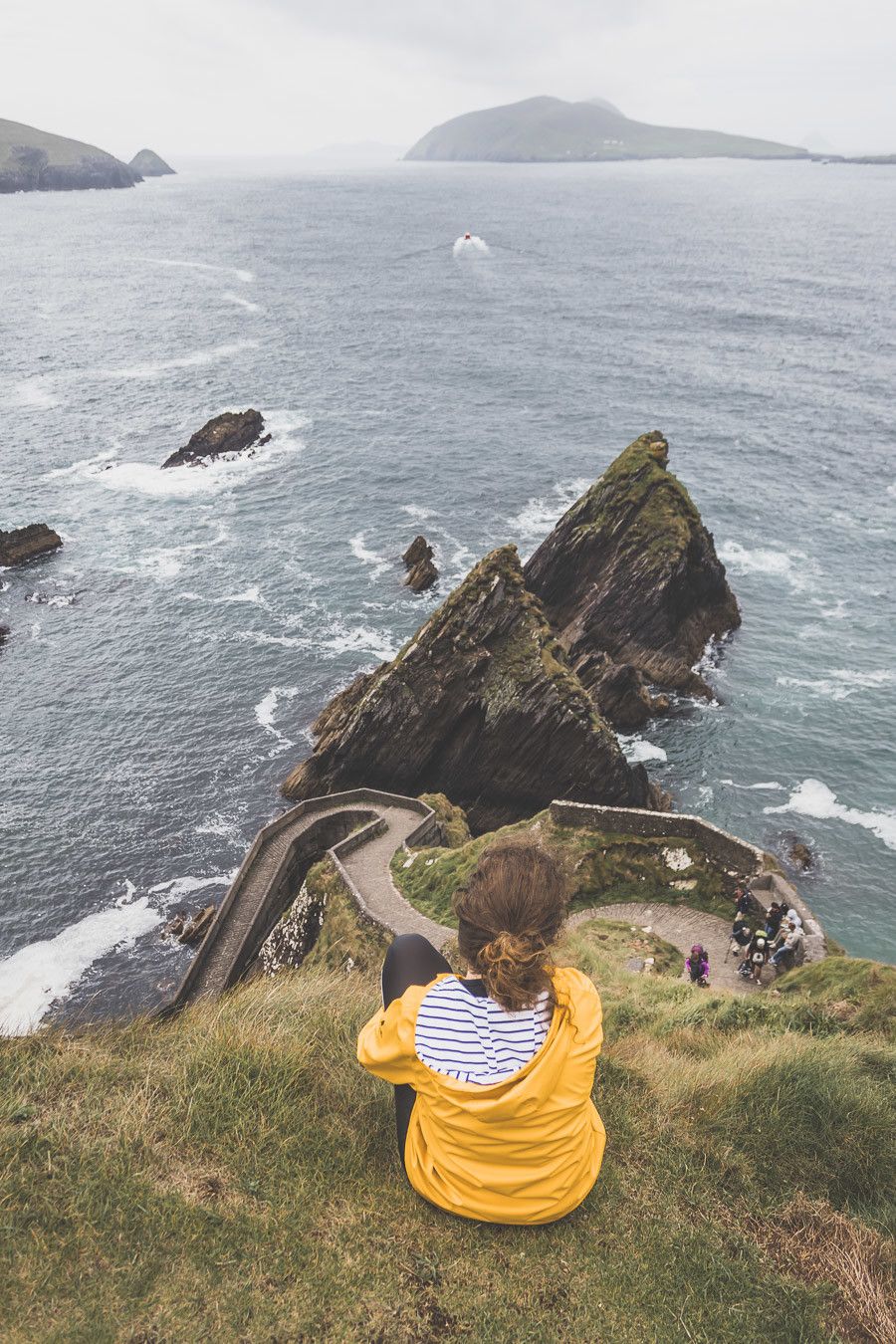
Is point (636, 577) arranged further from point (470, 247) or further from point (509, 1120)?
point (470, 247)

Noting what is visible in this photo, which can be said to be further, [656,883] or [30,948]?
[30,948]

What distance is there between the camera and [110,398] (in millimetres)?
80562

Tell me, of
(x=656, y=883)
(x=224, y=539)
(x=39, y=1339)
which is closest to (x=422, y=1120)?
(x=39, y=1339)

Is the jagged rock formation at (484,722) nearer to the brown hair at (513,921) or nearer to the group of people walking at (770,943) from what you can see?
the group of people walking at (770,943)

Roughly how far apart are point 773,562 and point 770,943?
1465 inches

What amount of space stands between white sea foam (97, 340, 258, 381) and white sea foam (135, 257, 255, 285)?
42.1 m

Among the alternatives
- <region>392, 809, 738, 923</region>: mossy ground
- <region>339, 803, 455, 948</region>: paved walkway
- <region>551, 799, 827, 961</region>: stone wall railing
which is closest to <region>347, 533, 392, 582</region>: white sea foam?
<region>339, 803, 455, 948</region>: paved walkway

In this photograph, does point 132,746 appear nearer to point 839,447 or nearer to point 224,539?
point 224,539

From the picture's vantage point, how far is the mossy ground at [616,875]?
74.0 feet

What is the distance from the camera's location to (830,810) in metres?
34.0

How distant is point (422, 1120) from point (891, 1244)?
381cm

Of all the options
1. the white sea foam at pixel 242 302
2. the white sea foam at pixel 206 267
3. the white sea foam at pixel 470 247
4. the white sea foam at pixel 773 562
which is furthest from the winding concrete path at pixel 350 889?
the white sea foam at pixel 470 247

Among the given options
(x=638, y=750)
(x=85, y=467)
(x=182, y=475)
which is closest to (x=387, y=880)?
(x=638, y=750)

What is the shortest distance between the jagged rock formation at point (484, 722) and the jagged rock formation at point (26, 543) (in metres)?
29.3
